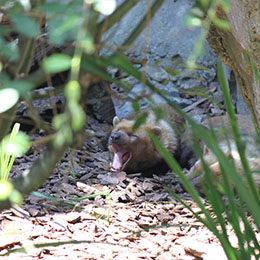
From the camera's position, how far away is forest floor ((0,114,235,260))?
118 inches

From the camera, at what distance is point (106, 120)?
7.45 metres

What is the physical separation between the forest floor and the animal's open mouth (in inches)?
12.2

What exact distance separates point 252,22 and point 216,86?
500 centimetres

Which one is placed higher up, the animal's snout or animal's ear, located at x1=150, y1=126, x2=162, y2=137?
the animal's snout

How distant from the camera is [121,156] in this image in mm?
6090

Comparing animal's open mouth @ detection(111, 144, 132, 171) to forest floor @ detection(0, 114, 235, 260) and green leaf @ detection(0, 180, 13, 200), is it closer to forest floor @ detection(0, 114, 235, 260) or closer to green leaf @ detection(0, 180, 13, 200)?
forest floor @ detection(0, 114, 235, 260)

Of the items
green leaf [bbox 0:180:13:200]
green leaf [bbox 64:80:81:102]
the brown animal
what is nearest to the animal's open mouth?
the brown animal

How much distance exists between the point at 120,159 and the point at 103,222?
2363 mm

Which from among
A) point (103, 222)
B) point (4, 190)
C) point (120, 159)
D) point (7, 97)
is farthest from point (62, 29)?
point (120, 159)

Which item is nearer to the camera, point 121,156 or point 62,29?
point 62,29

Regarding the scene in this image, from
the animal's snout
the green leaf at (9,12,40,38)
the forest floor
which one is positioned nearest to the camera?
the green leaf at (9,12,40,38)

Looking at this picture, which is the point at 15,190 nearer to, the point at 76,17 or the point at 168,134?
the point at 76,17

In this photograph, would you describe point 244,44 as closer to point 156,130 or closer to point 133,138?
point 133,138

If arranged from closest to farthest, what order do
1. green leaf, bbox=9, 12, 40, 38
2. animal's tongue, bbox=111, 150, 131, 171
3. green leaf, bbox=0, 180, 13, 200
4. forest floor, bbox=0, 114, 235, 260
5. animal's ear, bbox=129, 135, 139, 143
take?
green leaf, bbox=9, 12, 40, 38 < green leaf, bbox=0, 180, 13, 200 < forest floor, bbox=0, 114, 235, 260 < animal's tongue, bbox=111, 150, 131, 171 < animal's ear, bbox=129, 135, 139, 143
